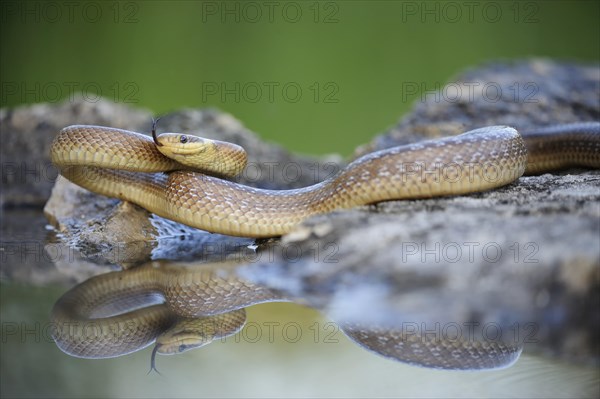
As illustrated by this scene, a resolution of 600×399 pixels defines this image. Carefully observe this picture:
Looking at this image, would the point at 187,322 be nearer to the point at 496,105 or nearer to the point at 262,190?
the point at 262,190

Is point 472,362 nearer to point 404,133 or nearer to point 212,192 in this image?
point 212,192

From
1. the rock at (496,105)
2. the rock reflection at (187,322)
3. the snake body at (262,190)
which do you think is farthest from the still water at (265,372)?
the rock at (496,105)

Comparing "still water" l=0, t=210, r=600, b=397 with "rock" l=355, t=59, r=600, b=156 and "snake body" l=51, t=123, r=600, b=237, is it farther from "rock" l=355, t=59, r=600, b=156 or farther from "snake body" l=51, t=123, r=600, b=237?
"rock" l=355, t=59, r=600, b=156

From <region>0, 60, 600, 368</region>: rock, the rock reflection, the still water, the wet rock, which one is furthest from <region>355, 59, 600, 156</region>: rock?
the still water

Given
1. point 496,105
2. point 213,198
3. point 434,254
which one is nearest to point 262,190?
point 213,198

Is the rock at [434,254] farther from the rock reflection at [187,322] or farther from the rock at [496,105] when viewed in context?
the rock at [496,105]

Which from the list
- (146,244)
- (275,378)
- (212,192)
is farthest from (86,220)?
(275,378)
